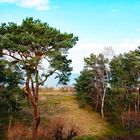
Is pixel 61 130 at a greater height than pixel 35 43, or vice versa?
pixel 35 43

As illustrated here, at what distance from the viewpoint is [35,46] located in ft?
138

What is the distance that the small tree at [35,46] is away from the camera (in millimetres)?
40906

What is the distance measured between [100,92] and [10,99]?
2903cm

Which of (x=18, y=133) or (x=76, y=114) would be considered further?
(x=76, y=114)

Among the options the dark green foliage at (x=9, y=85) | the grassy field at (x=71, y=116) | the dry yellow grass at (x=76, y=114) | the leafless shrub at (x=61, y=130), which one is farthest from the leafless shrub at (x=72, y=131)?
the dark green foliage at (x=9, y=85)

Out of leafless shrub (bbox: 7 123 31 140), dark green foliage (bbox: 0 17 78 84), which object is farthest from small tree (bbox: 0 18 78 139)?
leafless shrub (bbox: 7 123 31 140)

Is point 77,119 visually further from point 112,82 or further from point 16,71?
point 16,71

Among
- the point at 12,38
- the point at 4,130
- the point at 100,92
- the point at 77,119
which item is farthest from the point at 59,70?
the point at 100,92

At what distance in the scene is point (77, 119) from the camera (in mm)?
71812

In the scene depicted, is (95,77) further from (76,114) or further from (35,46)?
(35,46)

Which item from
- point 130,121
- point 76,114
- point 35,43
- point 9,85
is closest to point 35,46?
point 35,43

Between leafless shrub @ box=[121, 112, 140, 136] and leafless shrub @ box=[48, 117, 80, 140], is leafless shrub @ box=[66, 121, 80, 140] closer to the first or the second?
leafless shrub @ box=[48, 117, 80, 140]

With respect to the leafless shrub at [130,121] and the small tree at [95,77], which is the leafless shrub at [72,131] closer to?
the leafless shrub at [130,121]

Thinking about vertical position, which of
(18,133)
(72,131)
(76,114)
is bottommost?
(18,133)
